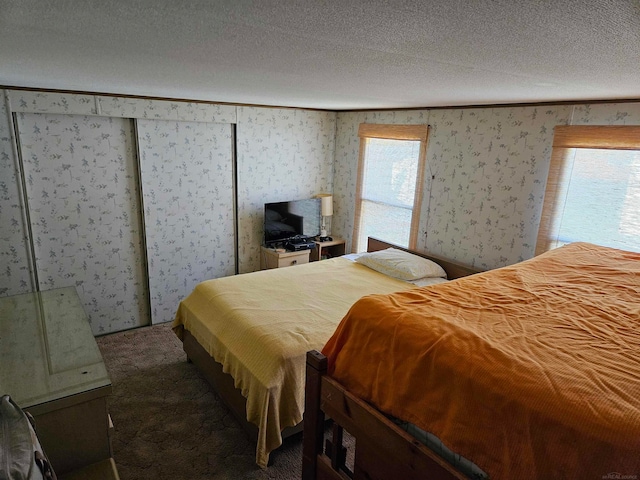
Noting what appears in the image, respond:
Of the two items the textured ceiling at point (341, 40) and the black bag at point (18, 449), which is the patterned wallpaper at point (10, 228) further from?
the black bag at point (18, 449)

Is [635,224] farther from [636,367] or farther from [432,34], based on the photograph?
[432,34]

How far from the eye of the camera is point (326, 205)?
16.5 feet

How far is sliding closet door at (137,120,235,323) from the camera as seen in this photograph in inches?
157

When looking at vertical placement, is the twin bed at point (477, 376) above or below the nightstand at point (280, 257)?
above

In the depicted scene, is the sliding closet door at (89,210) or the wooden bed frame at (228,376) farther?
the sliding closet door at (89,210)

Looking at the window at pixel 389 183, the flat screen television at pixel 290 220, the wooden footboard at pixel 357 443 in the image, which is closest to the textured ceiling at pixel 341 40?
the wooden footboard at pixel 357 443

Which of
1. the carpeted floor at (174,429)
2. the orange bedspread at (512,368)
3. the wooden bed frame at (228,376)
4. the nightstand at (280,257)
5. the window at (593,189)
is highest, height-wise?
the window at (593,189)

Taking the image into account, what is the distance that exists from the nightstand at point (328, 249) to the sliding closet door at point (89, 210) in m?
1.98

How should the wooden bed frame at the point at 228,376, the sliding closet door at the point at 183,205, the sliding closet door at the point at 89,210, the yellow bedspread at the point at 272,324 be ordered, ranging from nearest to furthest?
the yellow bedspread at the point at 272,324, the wooden bed frame at the point at 228,376, the sliding closet door at the point at 89,210, the sliding closet door at the point at 183,205

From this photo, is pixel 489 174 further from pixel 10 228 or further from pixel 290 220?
pixel 10 228

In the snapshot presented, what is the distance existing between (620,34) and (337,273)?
2952 millimetres

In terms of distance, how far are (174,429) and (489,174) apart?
10.5ft

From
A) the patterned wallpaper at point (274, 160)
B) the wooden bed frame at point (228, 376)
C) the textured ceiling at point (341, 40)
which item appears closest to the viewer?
the textured ceiling at point (341, 40)

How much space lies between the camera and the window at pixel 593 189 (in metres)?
2.65
